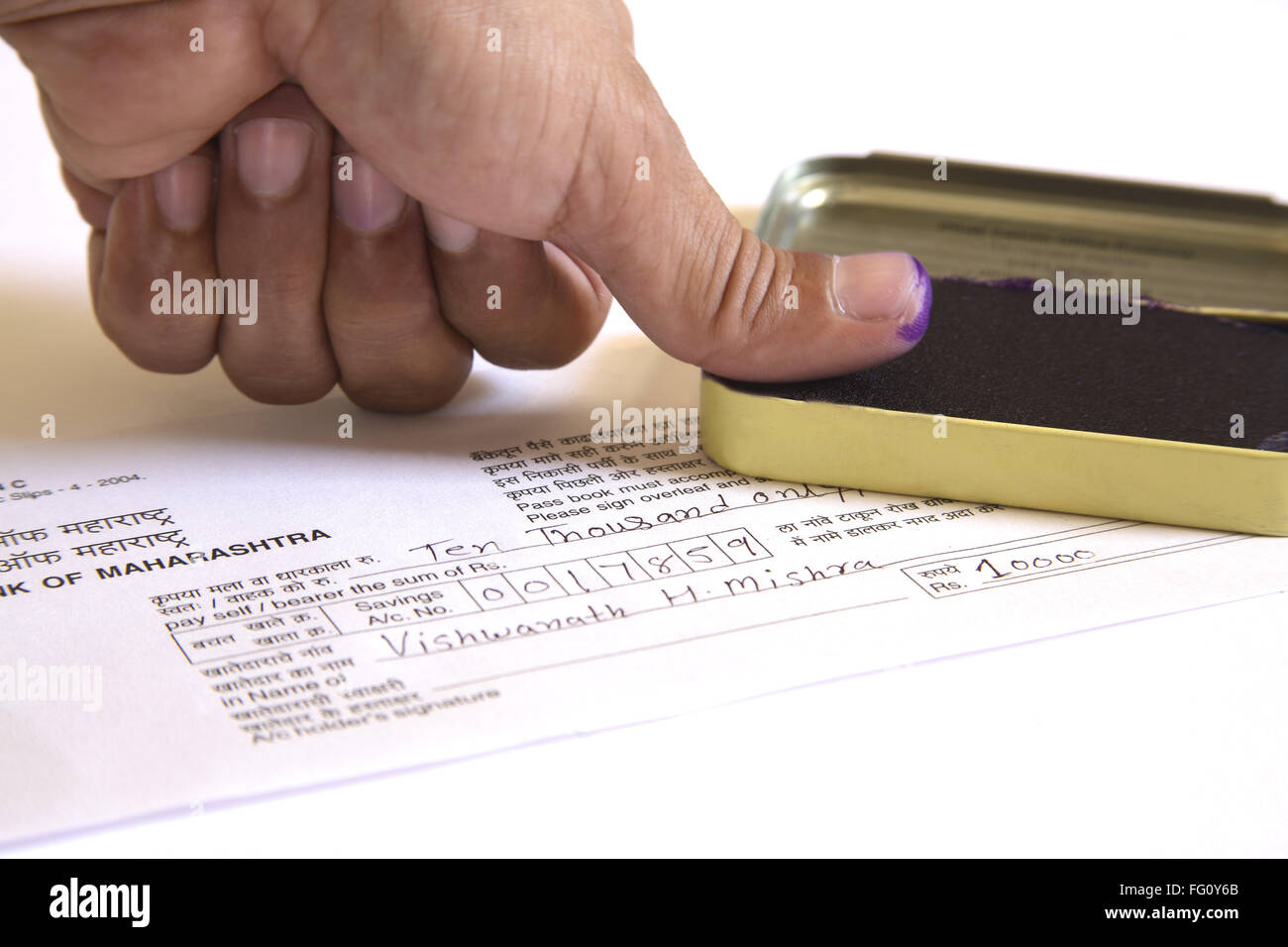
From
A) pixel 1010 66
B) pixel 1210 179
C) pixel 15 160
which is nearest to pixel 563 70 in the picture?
pixel 15 160

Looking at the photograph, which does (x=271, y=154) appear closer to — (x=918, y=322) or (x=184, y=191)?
(x=184, y=191)

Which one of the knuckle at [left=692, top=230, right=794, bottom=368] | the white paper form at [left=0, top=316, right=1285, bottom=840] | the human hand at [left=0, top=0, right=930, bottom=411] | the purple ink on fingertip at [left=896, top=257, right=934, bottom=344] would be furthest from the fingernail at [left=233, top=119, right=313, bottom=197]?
the purple ink on fingertip at [left=896, top=257, right=934, bottom=344]

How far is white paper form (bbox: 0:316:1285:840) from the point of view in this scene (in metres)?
0.68

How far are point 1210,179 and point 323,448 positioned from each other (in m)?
1.17

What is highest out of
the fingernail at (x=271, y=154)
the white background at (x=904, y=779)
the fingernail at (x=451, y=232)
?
the fingernail at (x=271, y=154)

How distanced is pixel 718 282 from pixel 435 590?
31cm

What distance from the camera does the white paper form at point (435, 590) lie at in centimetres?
68

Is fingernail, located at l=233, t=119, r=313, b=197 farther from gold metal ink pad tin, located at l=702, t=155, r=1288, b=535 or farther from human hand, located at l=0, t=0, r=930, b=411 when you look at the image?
gold metal ink pad tin, located at l=702, t=155, r=1288, b=535

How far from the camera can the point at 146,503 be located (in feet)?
2.99

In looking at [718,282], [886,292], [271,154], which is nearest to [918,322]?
[886,292]

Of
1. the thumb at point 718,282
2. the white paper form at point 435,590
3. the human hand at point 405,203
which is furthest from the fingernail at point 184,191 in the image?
the thumb at point 718,282

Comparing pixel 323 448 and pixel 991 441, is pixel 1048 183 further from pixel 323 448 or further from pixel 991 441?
pixel 323 448

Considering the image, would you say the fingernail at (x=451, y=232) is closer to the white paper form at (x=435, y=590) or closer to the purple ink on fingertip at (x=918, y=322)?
the white paper form at (x=435, y=590)

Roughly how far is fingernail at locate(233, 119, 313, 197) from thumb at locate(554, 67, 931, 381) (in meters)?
0.21
